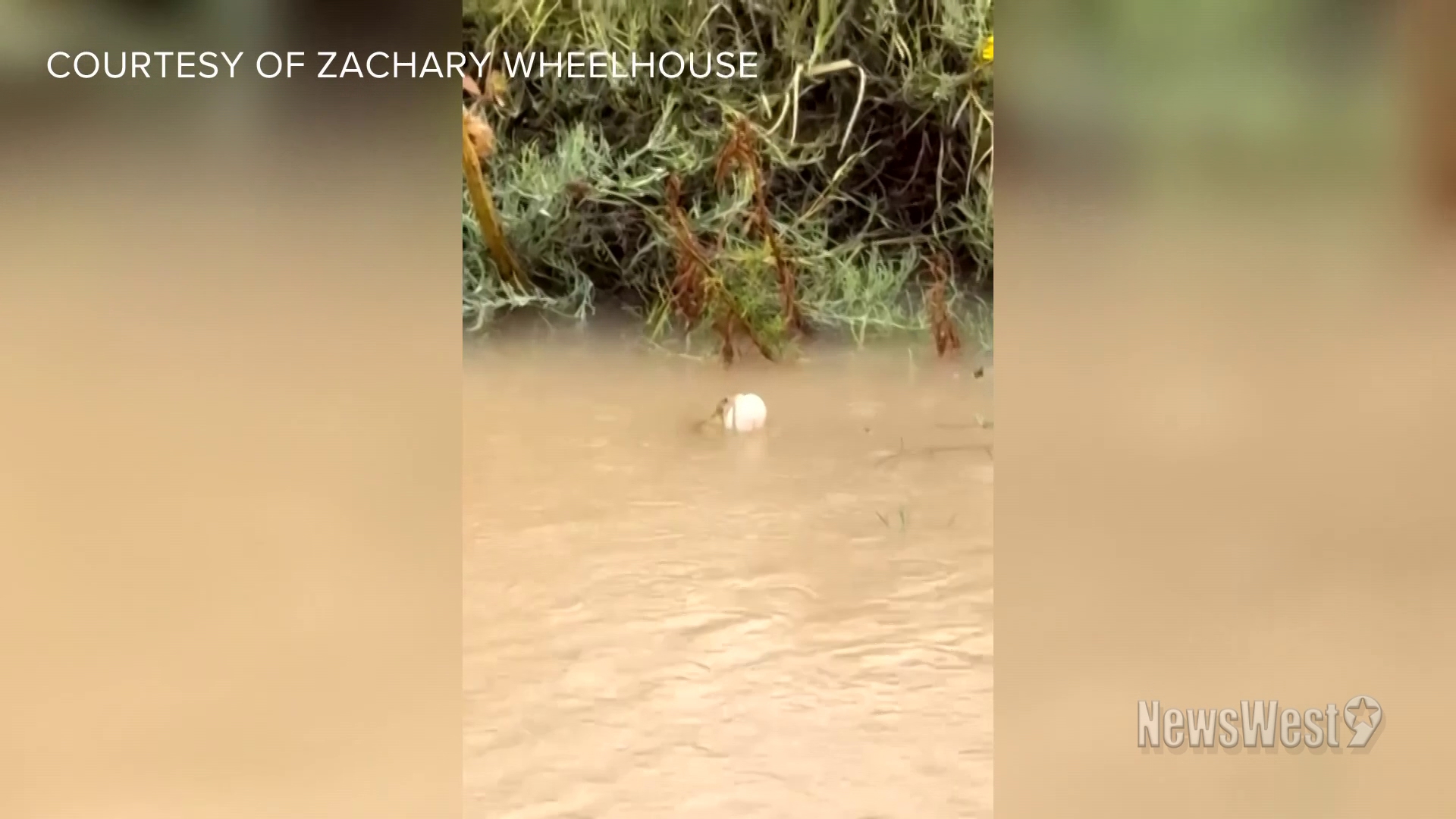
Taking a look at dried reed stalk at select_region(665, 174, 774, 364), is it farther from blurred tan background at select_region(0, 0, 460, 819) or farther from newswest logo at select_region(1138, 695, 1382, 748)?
newswest logo at select_region(1138, 695, 1382, 748)

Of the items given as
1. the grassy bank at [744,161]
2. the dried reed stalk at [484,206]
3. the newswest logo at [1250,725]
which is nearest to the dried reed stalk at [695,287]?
the grassy bank at [744,161]

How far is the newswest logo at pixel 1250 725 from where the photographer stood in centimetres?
79

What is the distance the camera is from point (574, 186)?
0.78m

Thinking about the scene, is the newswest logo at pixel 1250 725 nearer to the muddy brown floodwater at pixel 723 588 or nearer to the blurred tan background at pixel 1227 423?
the blurred tan background at pixel 1227 423

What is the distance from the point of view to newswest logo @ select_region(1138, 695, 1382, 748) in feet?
2.60

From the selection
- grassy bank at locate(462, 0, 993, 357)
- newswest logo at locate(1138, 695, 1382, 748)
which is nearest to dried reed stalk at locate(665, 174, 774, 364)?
grassy bank at locate(462, 0, 993, 357)

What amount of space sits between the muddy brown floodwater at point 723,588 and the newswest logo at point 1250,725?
13cm

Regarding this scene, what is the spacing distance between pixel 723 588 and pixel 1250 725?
0.39 metres

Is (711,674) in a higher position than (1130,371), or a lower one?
lower

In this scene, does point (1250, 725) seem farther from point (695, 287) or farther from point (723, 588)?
point (695, 287)

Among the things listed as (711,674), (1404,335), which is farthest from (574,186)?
(1404,335)

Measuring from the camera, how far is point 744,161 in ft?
2.53

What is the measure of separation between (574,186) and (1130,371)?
1.37ft

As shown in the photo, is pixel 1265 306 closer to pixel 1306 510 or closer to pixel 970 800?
pixel 1306 510
